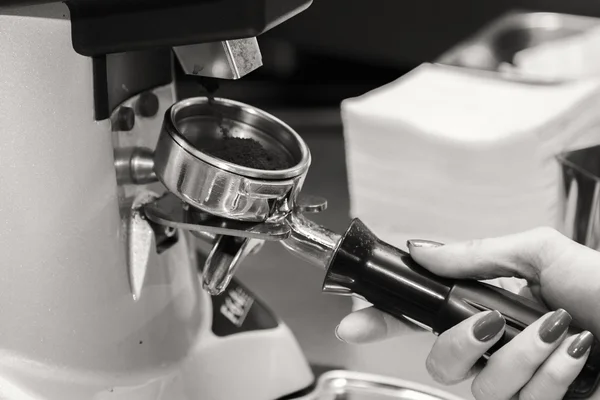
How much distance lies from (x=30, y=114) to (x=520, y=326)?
0.27 metres

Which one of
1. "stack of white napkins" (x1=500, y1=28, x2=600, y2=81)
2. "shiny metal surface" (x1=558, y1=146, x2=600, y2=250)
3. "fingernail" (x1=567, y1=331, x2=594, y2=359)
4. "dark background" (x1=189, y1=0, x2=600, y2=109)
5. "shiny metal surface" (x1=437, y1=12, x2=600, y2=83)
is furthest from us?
"dark background" (x1=189, y1=0, x2=600, y2=109)

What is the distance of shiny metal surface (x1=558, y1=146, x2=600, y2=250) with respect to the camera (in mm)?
667

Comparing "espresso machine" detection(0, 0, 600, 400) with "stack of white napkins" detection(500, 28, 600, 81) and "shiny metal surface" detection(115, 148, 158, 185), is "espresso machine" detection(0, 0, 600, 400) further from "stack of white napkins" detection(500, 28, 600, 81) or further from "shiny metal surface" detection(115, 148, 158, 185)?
"stack of white napkins" detection(500, 28, 600, 81)

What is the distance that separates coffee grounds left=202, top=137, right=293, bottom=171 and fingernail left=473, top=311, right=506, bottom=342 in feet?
0.44

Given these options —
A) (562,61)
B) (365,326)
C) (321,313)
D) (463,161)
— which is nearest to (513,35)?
(562,61)

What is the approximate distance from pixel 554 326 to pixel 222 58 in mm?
214

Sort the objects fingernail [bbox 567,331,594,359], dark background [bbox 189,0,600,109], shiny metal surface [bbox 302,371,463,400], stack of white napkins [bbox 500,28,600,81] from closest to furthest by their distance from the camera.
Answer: fingernail [bbox 567,331,594,359]
shiny metal surface [bbox 302,371,463,400]
stack of white napkins [bbox 500,28,600,81]
dark background [bbox 189,0,600,109]

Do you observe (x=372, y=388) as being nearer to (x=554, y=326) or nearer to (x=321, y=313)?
(x=321, y=313)

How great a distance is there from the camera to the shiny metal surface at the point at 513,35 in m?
1.08

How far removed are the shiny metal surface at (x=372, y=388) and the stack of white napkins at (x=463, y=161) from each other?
0.19 m

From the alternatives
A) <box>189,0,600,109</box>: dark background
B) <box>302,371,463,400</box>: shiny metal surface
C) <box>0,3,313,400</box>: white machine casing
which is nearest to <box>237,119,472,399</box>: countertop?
<box>302,371,463,400</box>: shiny metal surface

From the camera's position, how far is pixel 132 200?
425mm

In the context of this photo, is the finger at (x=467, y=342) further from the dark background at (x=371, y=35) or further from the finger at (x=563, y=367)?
the dark background at (x=371, y=35)

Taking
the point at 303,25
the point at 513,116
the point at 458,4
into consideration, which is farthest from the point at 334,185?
the point at 458,4
